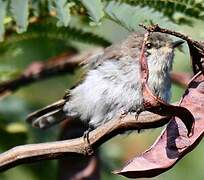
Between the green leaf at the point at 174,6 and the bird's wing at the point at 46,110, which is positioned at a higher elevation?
the green leaf at the point at 174,6

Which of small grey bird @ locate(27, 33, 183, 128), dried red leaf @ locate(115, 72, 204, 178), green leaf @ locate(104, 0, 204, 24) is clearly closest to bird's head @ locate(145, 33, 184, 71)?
small grey bird @ locate(27, 33, 183, 128)

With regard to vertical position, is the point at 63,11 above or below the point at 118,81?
above

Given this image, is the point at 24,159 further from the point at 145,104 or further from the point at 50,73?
the point at 50,73

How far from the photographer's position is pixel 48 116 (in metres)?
4.87

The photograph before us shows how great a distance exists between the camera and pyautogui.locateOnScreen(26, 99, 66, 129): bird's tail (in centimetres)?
480

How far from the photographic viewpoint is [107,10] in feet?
11.4

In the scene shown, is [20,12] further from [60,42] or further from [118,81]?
[60,42]

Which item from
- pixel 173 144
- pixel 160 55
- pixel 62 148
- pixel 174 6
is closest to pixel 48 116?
pixel 160 55

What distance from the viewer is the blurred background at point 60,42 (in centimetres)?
341

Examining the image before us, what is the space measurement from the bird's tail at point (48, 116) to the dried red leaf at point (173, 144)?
7.58 ft

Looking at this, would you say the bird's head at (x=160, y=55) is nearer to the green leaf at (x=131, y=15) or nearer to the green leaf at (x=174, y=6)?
the green leaf at (x=174, y=6)

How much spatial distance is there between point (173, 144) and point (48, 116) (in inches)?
96.6

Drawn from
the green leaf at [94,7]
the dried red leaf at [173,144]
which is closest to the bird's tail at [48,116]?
the green leaf at [94,7]

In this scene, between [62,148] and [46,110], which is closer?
[62,148]
